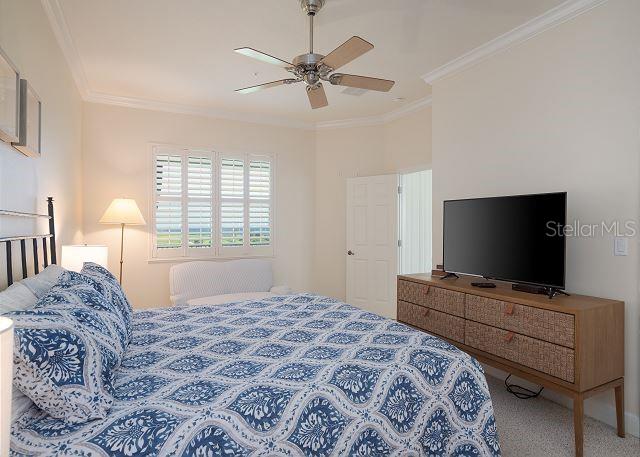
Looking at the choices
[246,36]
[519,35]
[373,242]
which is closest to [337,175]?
[373,242]

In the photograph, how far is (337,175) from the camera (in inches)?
222

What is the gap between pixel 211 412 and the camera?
134 cm

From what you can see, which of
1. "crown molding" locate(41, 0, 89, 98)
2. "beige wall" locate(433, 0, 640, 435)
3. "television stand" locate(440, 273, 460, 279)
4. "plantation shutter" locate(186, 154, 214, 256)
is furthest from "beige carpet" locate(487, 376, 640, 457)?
"crown molding" locate(41, 0, 89, 98)

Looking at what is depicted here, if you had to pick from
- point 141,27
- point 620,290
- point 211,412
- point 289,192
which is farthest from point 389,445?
point 289,192

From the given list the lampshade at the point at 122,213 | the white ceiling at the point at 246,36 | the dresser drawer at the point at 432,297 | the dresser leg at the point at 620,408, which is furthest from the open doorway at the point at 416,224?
the lampshade at the point at 122,213

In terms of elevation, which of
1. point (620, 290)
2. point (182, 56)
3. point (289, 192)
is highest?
point (182, 56)

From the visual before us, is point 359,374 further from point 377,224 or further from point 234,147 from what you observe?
point 234,147

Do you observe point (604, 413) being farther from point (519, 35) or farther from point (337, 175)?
point (337, 175)

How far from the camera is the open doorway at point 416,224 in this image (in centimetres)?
533

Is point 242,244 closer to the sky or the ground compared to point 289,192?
closer to the ground

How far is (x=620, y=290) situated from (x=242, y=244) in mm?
4125

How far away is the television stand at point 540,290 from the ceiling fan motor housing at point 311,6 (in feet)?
8.09

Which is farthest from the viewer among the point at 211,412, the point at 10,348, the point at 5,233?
the point at 5,233

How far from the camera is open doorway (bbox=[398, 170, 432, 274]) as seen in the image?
17.5 ft
